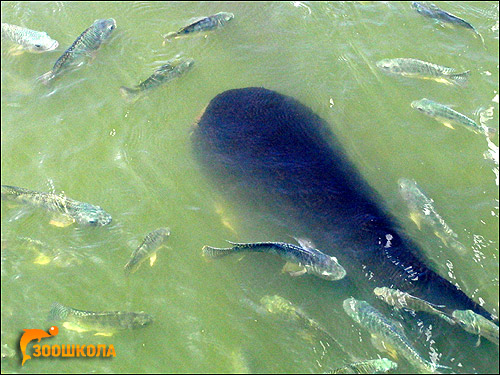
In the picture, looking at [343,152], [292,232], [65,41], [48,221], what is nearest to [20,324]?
[48,221]

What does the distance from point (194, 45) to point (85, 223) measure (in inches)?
148

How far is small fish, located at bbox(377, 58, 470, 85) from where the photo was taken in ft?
24.2

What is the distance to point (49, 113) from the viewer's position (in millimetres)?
6992

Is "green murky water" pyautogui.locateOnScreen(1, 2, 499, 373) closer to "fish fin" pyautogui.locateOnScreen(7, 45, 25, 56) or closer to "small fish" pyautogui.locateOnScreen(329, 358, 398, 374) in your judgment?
"fish fin" pyautogui.locateOnScreen(7, 45, 25, 56)

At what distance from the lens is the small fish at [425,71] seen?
24.2 ft

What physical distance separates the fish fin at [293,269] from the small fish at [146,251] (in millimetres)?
1525

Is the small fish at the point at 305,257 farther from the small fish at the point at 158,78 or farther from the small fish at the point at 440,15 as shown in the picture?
the small fish at the point at 440,15

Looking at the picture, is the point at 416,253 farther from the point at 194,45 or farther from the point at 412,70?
the point at 194,45

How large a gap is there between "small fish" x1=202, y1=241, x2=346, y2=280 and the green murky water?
20 cm

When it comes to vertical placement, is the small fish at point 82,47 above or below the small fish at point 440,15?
above

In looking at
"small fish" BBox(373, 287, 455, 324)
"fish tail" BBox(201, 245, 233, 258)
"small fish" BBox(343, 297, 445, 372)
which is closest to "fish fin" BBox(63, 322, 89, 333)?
"fish tail" BBox(201, 245, 233, 258)

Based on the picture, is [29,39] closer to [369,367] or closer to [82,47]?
[82,47]

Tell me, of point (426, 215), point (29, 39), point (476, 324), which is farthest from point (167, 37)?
point (476, 324)

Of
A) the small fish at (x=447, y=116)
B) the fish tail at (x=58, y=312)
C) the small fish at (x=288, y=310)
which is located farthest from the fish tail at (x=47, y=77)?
the small fish at (x=447, y=116)
